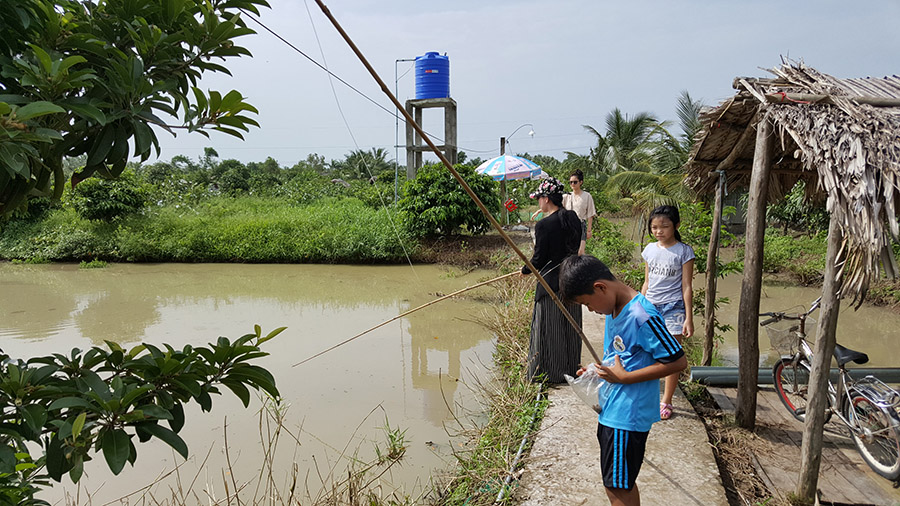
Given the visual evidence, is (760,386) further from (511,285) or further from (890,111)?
(511,285)

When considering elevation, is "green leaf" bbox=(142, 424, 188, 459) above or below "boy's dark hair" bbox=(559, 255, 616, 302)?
below

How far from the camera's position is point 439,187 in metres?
11.4

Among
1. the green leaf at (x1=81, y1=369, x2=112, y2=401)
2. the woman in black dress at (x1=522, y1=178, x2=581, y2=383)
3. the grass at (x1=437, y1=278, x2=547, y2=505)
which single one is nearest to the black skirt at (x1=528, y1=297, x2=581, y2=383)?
the woman in black dress at (x1=522, y1=178, x2=581, y2=383)

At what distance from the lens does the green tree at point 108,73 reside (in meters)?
1.00

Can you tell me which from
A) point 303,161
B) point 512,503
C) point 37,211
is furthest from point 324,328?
point 303,161

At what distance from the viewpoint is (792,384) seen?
11.1 ft

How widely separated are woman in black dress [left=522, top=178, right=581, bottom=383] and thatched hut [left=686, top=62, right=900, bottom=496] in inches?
42.0

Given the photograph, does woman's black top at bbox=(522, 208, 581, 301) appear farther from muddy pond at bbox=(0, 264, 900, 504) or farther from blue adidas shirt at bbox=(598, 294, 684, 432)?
blue adidas shirt at bbox=(598, 294, 684, 432)

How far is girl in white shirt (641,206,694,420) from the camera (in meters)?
3.13

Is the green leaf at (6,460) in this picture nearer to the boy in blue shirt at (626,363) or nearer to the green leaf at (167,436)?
the green leaf at (167,436)

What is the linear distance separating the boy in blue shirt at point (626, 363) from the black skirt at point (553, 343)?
1.77 meters

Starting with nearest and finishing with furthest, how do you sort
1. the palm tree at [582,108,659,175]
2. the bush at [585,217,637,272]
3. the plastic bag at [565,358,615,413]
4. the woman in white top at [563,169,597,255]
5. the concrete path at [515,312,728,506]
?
the plastic bag at [565,358,615,413] < the concrete path at [515,312,728,506] < the woman in white top at [563,169,597,255] < the bush at [585,217,637,272] < the palm tree at [582,108,659,175]

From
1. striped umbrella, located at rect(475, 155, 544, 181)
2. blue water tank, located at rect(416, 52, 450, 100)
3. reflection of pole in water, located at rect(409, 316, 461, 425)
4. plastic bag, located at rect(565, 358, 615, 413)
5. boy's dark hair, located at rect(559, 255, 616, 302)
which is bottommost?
reflection of pole in water, located at rect(409, 316, 461, 425)

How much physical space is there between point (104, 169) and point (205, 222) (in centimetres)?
1320
